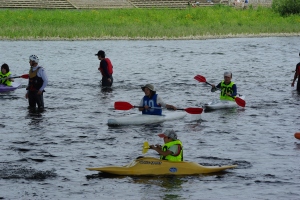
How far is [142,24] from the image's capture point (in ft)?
194

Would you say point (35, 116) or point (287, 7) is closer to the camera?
point (35, 116)

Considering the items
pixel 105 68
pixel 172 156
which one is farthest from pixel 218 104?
pixel 172 156

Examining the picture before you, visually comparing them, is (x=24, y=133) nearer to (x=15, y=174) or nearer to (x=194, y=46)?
(x=15, y=174)

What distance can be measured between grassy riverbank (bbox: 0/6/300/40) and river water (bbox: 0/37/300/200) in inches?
388

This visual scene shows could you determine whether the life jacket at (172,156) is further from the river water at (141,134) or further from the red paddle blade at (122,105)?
the red paddle blade at (122,105)

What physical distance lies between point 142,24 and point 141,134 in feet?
123

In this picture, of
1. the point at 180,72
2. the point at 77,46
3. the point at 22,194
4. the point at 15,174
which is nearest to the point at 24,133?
the point at 15,174

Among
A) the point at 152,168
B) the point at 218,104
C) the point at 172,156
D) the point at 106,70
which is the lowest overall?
the point at 218,104

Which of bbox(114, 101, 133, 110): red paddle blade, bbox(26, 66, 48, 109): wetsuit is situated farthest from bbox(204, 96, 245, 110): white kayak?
bbox(26, 66, 48, 109): wetsuit

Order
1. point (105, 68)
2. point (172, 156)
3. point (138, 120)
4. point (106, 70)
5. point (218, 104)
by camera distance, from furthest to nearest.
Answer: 1. point (106, 70)
2. point (105, 68)
3. point (218, 104)
4. point (138, 120)
5. point (172, 156)

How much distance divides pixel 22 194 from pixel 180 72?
23.9 metres

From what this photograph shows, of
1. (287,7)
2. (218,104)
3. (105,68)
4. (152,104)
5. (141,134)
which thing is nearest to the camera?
(141,134)

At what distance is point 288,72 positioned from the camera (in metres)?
39.6

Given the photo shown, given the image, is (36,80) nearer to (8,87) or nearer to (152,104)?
(152,104)
